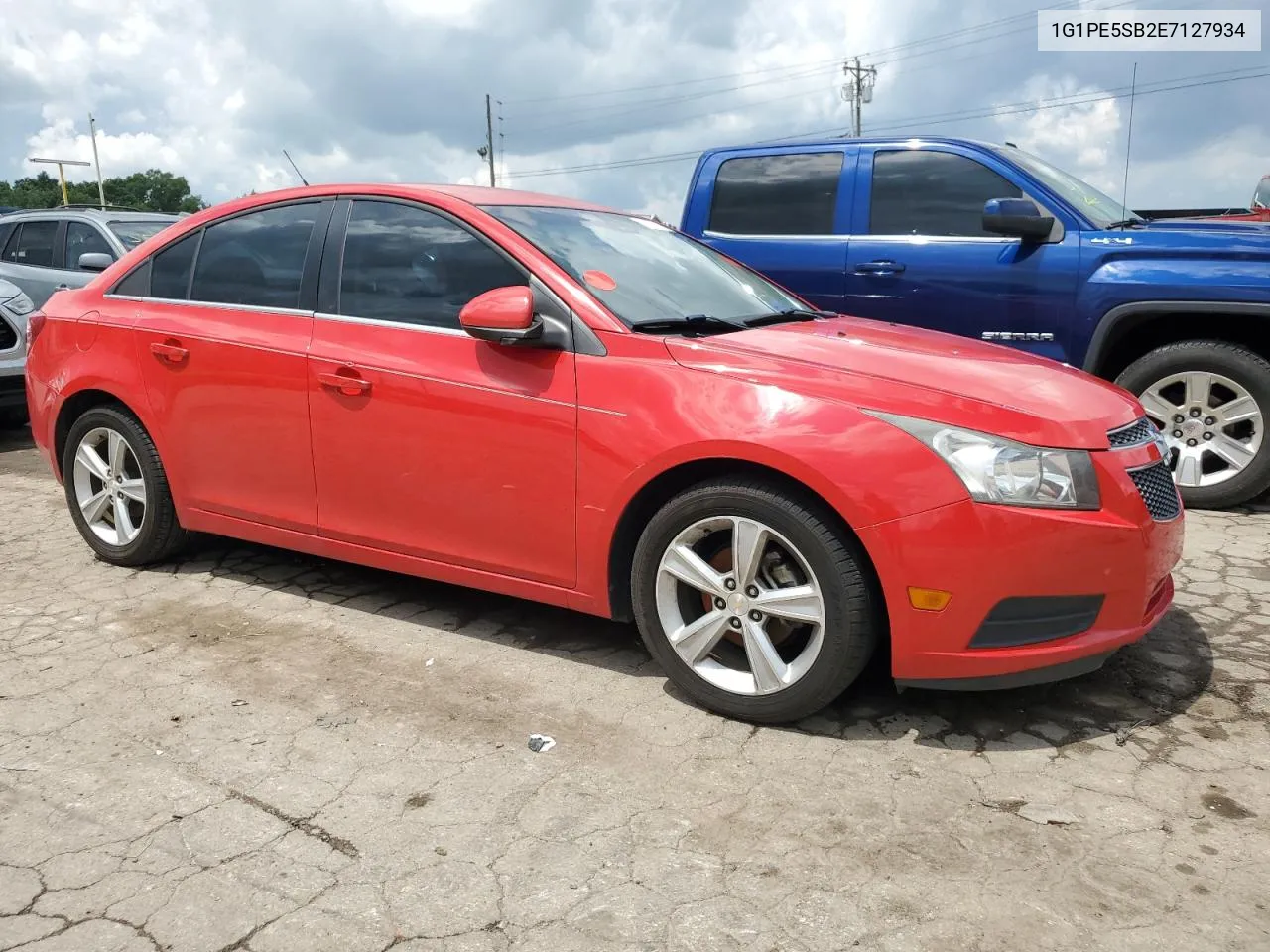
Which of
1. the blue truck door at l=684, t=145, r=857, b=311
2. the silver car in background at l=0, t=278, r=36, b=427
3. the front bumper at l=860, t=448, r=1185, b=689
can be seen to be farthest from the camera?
the silver car in background at l=0, t=278, r=36, b=427

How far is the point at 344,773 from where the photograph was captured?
115 inches

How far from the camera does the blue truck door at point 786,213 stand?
6.34m

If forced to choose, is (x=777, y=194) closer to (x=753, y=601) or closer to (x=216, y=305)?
(x=216, y=305)

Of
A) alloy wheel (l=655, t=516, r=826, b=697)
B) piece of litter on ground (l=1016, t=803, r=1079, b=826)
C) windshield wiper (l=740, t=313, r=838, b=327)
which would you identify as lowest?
piece of litter on ground (l=1016, t=803, r=1079, b=826)

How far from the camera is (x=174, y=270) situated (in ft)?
14.6

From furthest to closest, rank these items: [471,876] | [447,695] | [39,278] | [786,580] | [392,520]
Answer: [39,278], [392,520], [447,695], [786,580], [471,876]

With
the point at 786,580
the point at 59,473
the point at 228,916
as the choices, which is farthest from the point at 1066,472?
→ the point at 59,473

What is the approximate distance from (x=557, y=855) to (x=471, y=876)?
21cm

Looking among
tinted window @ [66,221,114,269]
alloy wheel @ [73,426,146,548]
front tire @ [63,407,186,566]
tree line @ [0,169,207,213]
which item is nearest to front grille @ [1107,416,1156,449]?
front tire @ [63,407,186,566]

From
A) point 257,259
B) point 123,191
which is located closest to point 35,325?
point 257,259

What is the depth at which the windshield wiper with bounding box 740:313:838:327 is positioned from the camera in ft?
12.4

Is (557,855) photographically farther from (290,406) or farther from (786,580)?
(290,406)

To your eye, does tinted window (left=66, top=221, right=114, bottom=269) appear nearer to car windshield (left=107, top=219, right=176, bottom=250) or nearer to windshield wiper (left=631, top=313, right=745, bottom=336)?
car windshield (left=107, top=219, right=176, bottom=250)

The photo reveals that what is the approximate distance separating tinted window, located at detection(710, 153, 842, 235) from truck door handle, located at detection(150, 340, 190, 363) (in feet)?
11.9
